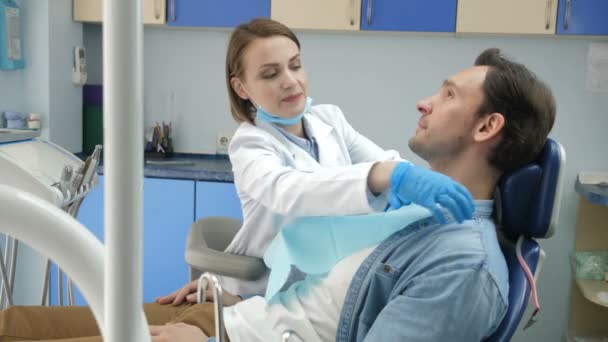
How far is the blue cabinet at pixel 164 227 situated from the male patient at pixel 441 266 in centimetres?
151

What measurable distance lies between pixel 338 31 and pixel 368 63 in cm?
26

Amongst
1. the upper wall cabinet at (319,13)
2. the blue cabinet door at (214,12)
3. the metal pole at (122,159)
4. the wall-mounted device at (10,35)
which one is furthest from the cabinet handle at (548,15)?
the metal pole at (122,159)

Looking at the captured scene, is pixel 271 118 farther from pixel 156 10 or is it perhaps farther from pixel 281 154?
pixel 156 10

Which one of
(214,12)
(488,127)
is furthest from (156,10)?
(488,127)

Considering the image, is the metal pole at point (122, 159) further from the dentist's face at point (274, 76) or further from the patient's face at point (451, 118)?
the dentist's face at point (274, 76)

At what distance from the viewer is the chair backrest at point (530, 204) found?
4.33 feet

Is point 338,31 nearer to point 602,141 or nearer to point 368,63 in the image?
point 368,63

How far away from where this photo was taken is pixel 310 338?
137 cm

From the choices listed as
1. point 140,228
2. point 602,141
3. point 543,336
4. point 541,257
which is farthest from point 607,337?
point 140,228

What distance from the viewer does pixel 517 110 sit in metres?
1.40

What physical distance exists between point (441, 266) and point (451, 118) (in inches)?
14.3

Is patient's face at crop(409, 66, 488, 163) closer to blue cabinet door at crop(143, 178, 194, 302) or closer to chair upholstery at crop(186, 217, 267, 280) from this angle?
chair upholstery at crop(186, 217, 267, 280)

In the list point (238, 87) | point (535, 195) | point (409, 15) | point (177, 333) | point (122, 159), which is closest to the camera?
point (122, 159)

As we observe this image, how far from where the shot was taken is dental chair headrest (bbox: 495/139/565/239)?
4.33 feet
